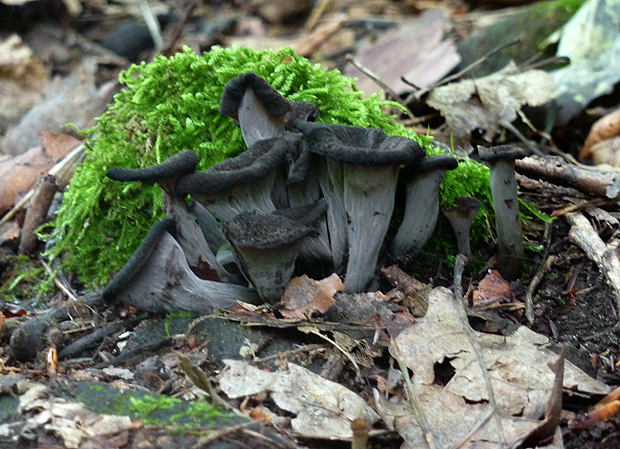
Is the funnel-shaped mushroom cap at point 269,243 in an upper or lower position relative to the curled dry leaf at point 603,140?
upper

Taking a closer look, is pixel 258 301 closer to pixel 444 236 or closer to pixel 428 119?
pixel 444 236

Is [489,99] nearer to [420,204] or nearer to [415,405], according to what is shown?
[420,204]

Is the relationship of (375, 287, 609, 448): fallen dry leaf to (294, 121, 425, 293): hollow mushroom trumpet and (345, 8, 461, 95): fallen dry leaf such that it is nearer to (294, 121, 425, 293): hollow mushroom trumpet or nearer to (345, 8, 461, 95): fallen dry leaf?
(294, 121, 425, 293): hollow mushroom trumpet

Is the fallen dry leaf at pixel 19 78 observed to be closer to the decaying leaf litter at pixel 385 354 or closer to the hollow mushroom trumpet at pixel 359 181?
the decaying leaf litter at pixel 385 354

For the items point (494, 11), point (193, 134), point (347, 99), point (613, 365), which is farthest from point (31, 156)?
point (494, 11)

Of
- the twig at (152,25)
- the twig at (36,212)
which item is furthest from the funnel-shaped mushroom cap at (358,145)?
the twig at (152,25)

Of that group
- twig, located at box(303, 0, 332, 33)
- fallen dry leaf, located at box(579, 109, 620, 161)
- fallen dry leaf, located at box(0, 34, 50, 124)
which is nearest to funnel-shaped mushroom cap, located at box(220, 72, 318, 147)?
fallen dry leaf, located at box(579, 109, 620, 161)
